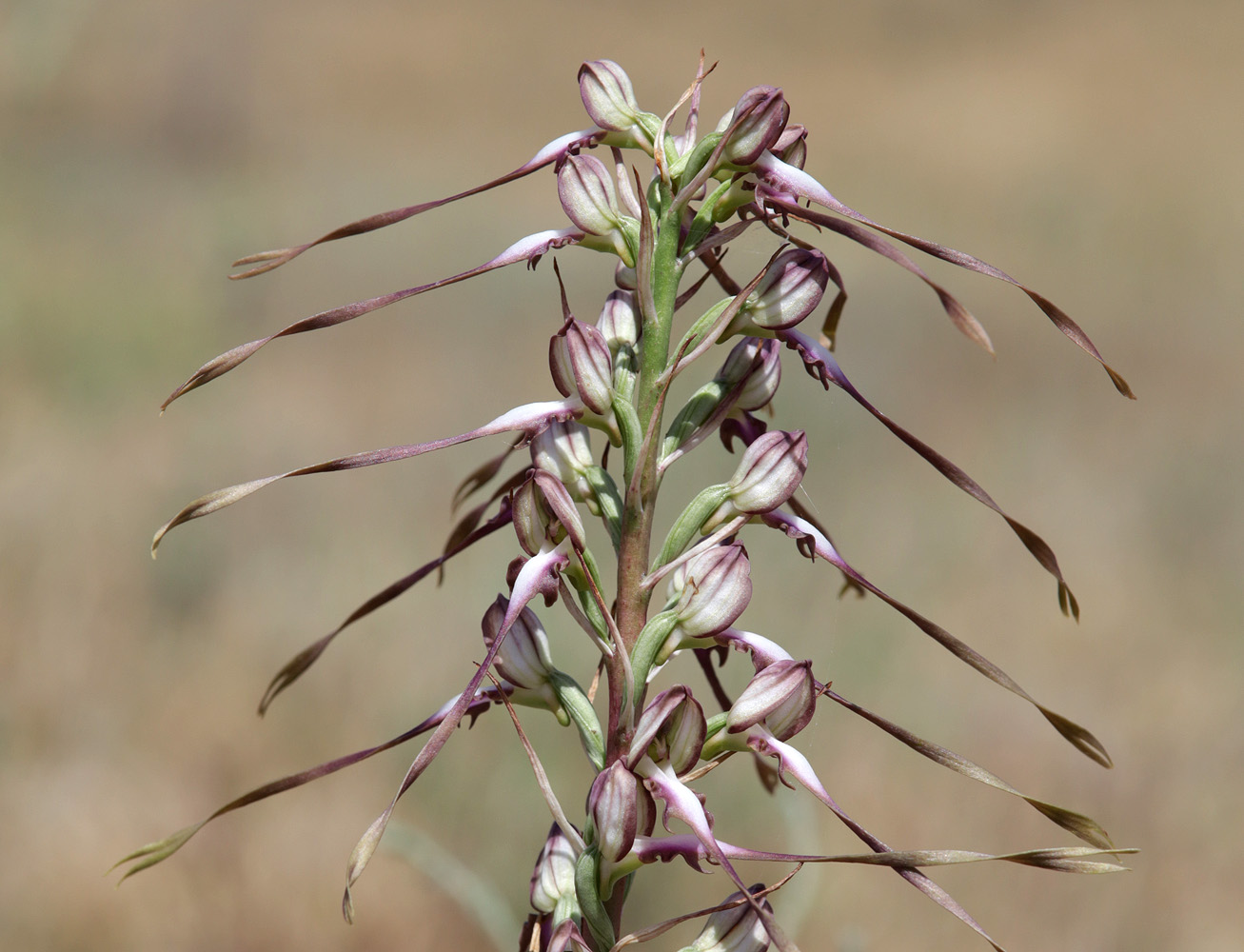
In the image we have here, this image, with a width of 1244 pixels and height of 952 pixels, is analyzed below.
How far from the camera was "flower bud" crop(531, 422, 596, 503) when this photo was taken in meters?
0.80

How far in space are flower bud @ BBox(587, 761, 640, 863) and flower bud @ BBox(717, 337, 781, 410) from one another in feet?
1.05

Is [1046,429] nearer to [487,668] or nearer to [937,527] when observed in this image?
[937,527]

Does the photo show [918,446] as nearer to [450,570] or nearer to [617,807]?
[617,807]

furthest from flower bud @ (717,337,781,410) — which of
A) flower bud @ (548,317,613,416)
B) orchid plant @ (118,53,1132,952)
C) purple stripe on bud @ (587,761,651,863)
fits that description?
purple stripe on bud @ (587,761,651,863)

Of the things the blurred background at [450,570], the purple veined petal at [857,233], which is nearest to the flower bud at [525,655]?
the purple veined petal at [857,233]

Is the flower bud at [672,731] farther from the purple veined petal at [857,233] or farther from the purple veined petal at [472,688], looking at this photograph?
the purple veined petal at [857,233]

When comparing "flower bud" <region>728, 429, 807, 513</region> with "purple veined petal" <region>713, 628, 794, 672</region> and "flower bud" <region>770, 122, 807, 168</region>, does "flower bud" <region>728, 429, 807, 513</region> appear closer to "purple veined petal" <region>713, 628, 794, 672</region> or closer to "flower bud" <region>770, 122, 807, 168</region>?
"purple veined petal" <region>713, 628, 794, 672</region>

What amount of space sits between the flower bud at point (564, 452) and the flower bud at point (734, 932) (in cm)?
34

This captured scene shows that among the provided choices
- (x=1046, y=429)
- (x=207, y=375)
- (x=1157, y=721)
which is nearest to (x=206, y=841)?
(x=207, y=375)

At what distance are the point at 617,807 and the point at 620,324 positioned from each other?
382 millimetres

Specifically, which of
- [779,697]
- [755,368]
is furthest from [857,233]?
[779,697]

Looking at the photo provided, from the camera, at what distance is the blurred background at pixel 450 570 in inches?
115

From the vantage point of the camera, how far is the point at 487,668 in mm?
728

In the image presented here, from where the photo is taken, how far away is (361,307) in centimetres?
78
